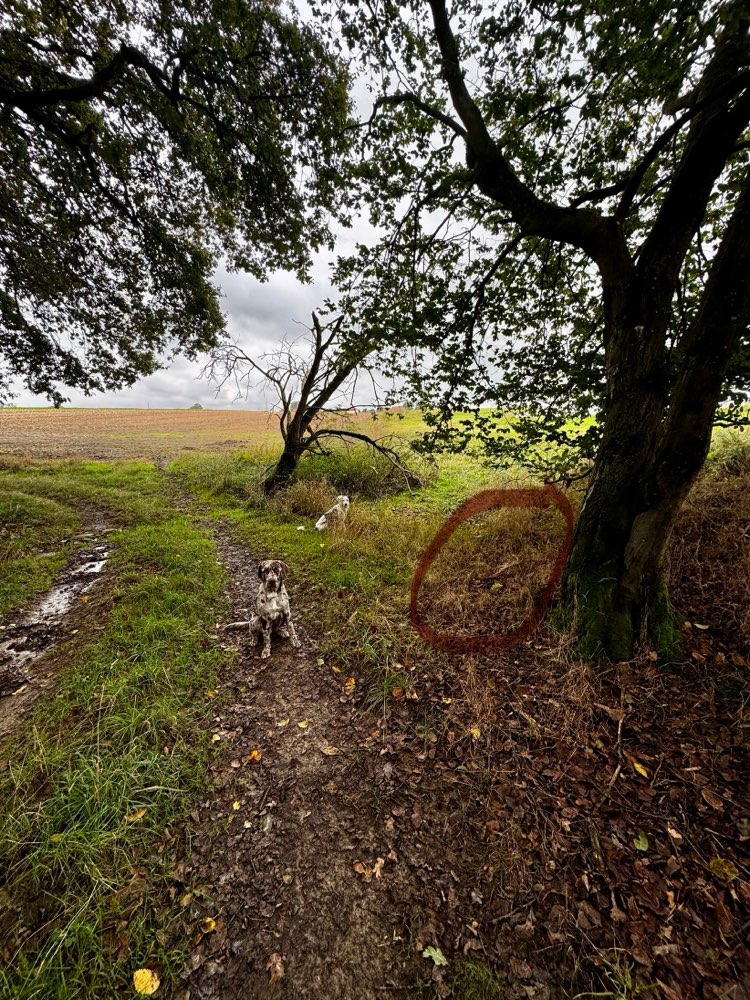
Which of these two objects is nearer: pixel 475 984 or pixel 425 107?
pixel 475 984

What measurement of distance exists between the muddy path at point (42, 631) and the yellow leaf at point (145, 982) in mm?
2552

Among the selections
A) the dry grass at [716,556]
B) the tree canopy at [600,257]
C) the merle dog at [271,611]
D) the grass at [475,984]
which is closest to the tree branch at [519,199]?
A: the tree canopy at [600,257]

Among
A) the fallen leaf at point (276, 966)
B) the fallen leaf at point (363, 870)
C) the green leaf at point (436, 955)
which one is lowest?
the fallen leaf at point (276, 966)

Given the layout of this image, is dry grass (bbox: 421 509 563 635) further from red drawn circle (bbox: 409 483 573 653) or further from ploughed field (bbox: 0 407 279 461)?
ploughed field (bbox: 0 407 279 461)

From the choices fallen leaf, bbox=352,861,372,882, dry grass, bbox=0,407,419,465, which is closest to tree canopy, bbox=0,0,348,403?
dry grass, bbox=0,407,419,465

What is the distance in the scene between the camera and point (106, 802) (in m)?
2.81

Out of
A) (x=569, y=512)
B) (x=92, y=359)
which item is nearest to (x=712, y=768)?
(x=569, y=512)

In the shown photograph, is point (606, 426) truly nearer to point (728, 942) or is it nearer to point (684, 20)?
point (684, 20)

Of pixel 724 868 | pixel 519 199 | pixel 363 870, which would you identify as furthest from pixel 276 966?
pixel 519 199

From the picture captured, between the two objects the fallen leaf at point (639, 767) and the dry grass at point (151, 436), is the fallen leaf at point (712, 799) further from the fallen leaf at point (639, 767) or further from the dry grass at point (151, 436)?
the dry grass at point (151, 436)

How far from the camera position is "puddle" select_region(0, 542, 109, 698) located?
4227 mm

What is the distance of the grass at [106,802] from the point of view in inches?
82.9

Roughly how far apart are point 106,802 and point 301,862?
63.0 inches

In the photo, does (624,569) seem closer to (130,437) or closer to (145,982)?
(145,982)
